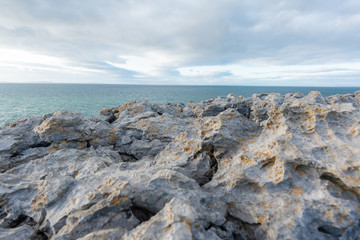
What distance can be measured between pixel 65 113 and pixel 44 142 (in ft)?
6.68

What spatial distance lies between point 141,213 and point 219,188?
8.50 ft

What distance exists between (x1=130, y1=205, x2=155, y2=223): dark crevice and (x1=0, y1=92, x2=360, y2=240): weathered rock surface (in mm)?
29

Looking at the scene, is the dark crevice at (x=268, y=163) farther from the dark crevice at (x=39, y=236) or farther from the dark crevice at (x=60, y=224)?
the dark crevice at (x=39, y=236)

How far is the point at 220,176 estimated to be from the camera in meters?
6.58

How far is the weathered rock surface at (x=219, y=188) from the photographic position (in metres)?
4.43

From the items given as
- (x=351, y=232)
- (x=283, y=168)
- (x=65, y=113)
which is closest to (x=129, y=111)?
(x=65, y=113)

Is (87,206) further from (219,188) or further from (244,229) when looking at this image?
(244,229)

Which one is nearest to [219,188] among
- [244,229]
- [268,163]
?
[244,229]

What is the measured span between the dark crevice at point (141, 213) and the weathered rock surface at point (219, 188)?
0.09 feet

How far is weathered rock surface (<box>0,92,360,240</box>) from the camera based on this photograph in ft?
14.5

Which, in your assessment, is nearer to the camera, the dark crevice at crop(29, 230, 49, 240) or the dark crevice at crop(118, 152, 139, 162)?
the dark crevice at crop(29, 230, 49, 240)

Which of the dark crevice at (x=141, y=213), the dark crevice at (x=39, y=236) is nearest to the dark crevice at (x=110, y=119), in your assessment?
the dark crevice at (x=39, y=236)

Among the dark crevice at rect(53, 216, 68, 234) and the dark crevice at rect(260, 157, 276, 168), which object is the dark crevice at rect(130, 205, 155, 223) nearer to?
the dark crevice at rect(53, 216, 68, 234)

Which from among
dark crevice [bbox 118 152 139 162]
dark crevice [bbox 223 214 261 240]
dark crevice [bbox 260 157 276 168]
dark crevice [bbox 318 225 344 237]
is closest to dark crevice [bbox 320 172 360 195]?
dark crevice [bbox 318 225 344 237]
